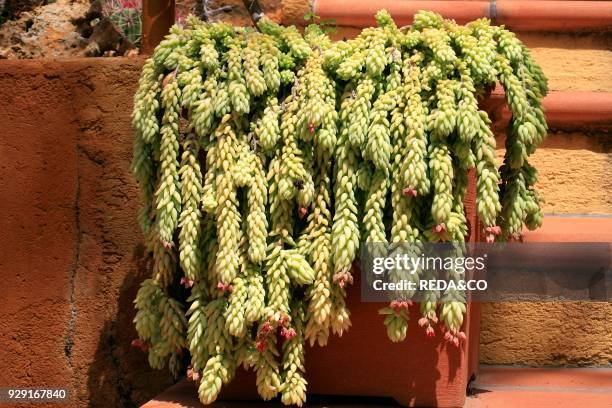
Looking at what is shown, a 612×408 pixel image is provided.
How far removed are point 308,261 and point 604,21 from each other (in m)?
2.27

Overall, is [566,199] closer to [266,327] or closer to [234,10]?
[266,327]

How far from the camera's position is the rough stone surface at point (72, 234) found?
3557mm

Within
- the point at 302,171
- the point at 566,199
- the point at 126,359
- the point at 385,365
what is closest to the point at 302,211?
the point at 302,171

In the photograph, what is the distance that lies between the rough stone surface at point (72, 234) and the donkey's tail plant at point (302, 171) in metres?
0.47

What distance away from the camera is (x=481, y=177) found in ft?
9.41

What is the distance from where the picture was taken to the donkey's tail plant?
288 centimetres

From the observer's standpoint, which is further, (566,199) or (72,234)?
(566,199)

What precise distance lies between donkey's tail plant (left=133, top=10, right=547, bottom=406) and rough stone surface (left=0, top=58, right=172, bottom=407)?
18.6 inches

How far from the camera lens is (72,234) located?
141 inches

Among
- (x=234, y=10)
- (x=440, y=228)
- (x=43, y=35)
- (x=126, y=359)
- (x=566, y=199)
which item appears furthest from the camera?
(x=234, y=10)

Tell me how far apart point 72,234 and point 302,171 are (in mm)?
1136

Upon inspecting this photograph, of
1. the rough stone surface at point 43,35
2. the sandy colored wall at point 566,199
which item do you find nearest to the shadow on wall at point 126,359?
the rough stone surface at point 43,35

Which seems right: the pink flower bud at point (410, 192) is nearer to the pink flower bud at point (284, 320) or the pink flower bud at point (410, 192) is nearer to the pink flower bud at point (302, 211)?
the pink flower bud at point (302, 211)

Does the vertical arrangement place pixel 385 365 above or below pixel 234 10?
below
